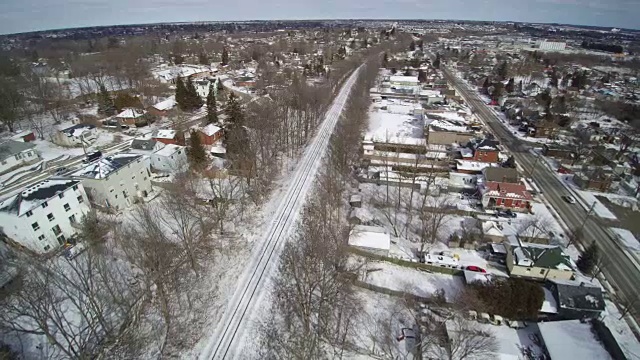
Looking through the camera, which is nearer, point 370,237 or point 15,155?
point 370,237

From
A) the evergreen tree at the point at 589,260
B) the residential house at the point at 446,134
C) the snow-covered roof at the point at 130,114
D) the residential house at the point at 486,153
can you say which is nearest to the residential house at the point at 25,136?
the snow-covered roof at the point at 130,114

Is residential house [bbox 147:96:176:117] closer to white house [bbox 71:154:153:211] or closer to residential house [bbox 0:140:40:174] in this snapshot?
residential house [bbox 0:140:40:174]

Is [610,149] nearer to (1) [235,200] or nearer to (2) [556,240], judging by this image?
(2) [556,240]

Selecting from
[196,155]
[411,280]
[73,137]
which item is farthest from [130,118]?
[411,280]

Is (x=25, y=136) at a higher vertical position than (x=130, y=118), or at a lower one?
lower

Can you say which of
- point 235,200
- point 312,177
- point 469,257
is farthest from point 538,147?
point 235,200

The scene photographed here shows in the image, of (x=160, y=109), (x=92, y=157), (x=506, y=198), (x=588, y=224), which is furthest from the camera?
(x=160, y=109)

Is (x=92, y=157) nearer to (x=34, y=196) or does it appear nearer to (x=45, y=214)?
(x=34, y=196)

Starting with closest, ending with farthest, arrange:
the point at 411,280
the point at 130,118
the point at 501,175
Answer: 1. the point at 411,280
2. the point at 501,175
3. the point at 130,118
